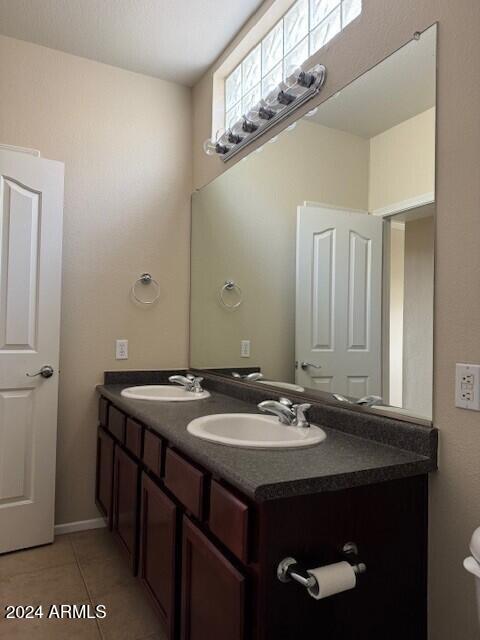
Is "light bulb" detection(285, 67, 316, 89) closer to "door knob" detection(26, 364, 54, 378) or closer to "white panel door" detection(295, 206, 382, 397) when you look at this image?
"white panel door" detection(295, 206, 382, 397)

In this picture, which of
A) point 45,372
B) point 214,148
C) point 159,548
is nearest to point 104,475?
point 45,372

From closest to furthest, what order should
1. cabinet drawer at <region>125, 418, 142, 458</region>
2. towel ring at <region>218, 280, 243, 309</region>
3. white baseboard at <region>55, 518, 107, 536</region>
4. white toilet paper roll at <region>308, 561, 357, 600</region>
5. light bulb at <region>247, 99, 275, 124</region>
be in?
white toilet paper roll at <region>308, 561, 357, 600</region>, cabinet drawer at <region>125, 418, 142, 458</region>, light bulb at <region>247, 99, 275, 124</region>, towel ring at <region>218, 280, 243, 309</region>, white baseboard at <region>55, 518, 107, 536</region>

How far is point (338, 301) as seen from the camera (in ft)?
5.56

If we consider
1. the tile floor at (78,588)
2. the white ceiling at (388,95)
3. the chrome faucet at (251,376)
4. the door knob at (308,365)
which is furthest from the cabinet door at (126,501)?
the white ceiling at (388,95)

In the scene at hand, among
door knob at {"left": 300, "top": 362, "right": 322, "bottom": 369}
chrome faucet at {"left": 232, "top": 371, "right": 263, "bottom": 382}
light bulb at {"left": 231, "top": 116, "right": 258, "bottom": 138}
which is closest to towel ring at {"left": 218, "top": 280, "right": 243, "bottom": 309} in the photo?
chrome faucet at {"left": 232, "top": 371, "right": 263, "bottom": 382}

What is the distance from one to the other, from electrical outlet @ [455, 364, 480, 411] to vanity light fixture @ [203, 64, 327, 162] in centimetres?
121

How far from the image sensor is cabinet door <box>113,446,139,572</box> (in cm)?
188

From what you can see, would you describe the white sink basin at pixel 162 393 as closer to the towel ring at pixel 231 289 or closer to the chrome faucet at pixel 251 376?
the chrome faucet at pixel 251 376

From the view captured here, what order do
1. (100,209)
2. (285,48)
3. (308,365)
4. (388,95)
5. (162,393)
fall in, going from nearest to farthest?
(388,95) < (308,365) < (285,48) < (162,393) < (100,209)

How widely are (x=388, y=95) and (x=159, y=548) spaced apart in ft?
5.50

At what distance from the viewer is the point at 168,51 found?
2.49 m

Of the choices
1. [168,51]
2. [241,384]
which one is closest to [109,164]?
[168,51]

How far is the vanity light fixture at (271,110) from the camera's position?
1.80m

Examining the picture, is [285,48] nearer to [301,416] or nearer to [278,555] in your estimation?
[301,416]
